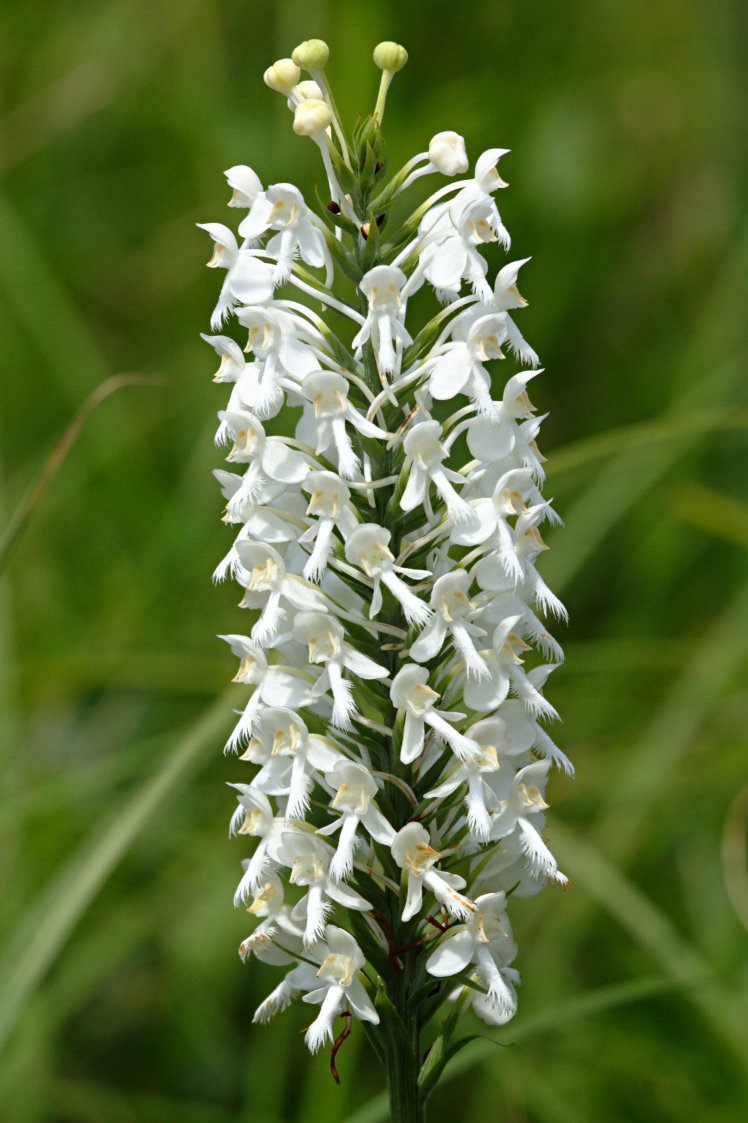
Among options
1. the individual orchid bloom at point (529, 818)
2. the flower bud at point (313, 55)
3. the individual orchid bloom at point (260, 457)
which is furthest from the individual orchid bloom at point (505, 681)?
the flower bud at point (313, 55)

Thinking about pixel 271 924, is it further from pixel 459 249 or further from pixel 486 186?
pixel 486 186

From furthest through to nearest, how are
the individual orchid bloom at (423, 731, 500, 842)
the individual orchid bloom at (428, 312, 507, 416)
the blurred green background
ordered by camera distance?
the blurred green background → the individual orchid bloom at (428, 312, 507, 416) → the individual orchid bloom at (423, 731, 500, 842)

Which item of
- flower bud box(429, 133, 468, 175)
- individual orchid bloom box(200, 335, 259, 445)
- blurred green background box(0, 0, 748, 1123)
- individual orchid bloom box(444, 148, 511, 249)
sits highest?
flower bud box(429, 133, 468, 175)

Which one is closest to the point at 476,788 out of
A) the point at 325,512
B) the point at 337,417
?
the point at 325,512

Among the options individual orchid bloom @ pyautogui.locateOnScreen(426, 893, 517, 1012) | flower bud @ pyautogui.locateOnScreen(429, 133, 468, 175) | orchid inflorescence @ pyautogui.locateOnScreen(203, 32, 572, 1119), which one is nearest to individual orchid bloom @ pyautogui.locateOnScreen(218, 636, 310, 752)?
orchid inflorescence @ pyautogui.locateOnScreen(203, 32, 572, 1119)

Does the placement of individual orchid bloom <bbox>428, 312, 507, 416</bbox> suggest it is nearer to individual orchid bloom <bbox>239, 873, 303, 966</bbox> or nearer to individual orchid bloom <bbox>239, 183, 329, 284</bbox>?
individual orchid bloom <bbox>239, 183, 329, 284</bbox>

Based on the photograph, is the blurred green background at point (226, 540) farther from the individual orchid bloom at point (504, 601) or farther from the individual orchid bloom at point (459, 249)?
the individual orchid bloom at point (459, 249)

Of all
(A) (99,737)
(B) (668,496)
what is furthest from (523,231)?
(A) (99,737)
